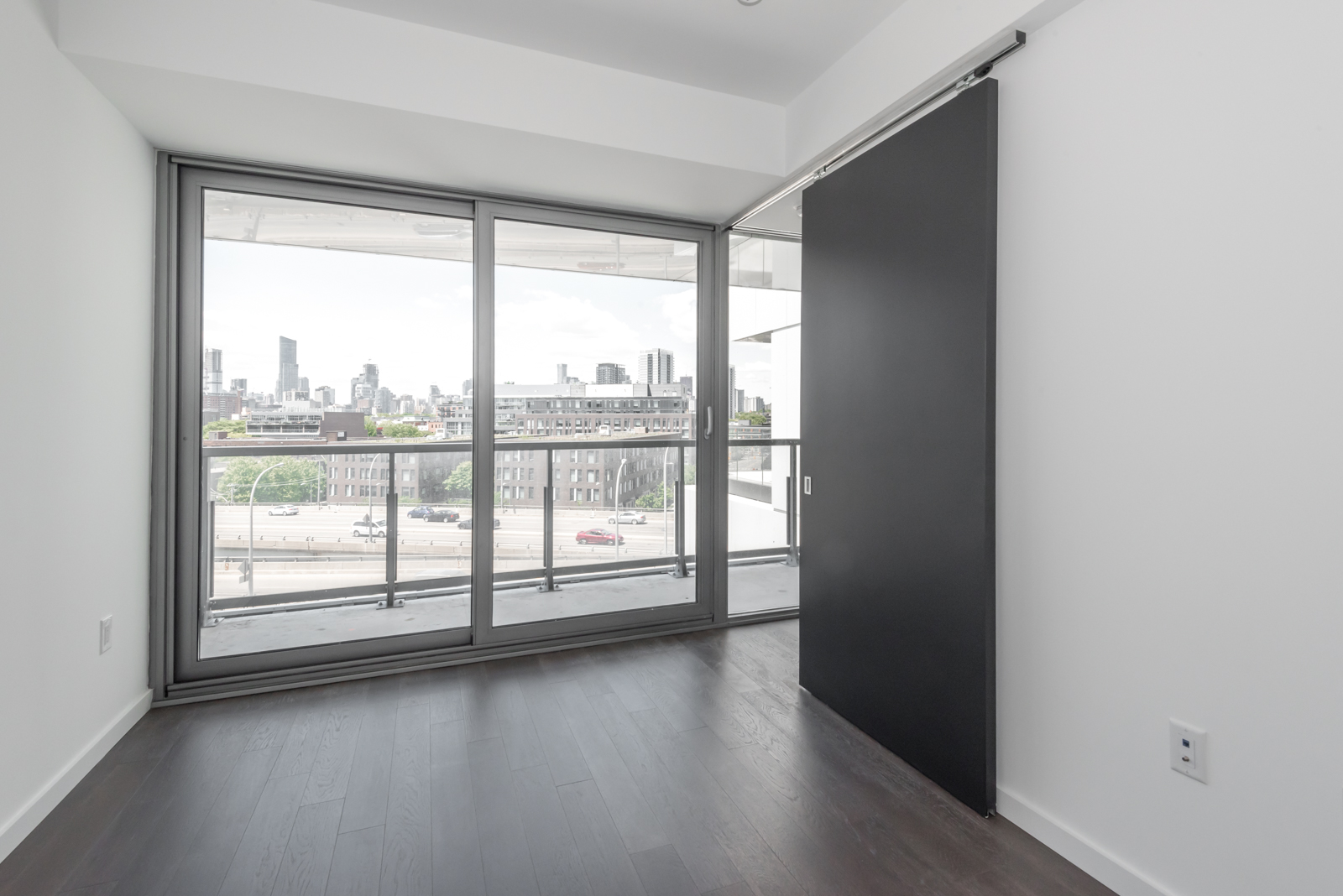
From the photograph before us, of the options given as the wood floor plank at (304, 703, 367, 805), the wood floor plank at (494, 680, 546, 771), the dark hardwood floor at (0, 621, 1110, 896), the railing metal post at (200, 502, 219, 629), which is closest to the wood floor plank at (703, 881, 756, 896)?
the dark hardwood floor at (0, 621, 1110, 896)

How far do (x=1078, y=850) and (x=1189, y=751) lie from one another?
Result: 46 cm

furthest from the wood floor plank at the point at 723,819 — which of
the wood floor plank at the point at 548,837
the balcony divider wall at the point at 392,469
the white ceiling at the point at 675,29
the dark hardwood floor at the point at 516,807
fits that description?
the white ceiling at the point at 675,29

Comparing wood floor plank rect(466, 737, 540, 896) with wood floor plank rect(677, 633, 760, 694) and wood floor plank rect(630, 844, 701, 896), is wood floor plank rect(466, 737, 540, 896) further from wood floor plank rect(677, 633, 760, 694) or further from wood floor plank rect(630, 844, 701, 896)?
wood floor plank rect(677, 633, 760, 694)

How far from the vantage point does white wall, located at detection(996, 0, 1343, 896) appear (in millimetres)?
1255

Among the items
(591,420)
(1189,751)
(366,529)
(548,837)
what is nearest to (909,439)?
(1189,751)

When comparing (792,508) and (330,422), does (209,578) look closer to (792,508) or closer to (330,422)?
(330,422)

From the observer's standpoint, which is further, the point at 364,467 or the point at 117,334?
the point at 364,467

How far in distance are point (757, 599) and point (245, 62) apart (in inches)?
137

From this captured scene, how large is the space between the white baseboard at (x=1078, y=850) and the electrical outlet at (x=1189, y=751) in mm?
298

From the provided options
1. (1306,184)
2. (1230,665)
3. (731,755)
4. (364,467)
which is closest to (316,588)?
(364,467)

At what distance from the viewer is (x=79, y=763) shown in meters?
2.06

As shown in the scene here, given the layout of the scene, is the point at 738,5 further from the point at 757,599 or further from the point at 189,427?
the point at 757,599

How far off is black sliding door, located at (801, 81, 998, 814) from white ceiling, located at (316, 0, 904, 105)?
1.56 feet

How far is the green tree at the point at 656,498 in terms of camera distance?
3.56 metres
